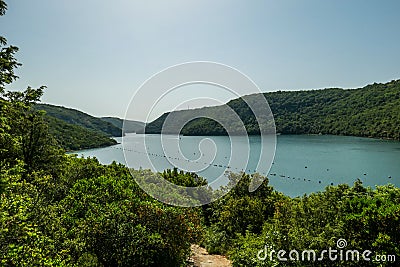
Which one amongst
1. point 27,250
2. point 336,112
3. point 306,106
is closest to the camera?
point 27,250

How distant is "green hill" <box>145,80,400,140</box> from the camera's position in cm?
11600

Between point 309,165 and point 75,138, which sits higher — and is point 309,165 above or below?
below

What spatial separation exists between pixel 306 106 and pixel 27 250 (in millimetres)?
170049

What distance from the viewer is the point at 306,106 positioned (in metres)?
163

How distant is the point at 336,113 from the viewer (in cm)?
14688

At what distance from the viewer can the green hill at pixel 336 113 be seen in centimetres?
11600

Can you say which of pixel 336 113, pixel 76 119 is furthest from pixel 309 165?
pixel 76 119

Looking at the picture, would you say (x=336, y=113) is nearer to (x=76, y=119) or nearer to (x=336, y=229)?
(x=336, y=229)

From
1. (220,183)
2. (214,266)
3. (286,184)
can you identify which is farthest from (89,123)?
(214,266)

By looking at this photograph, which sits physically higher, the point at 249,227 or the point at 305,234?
the point at 305,234

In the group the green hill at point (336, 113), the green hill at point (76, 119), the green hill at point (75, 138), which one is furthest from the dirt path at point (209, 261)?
the green hill at point (76, 119)

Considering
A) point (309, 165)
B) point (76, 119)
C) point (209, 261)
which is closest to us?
point (209, 261)

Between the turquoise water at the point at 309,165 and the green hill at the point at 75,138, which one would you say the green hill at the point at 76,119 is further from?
the turquoise water at the point at 309,165

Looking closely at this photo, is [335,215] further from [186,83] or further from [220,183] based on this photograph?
[220,183]
